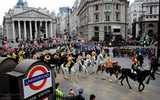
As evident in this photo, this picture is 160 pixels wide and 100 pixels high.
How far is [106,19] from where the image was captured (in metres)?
70.7

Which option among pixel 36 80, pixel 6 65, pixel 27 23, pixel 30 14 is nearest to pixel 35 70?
pixel 36 80

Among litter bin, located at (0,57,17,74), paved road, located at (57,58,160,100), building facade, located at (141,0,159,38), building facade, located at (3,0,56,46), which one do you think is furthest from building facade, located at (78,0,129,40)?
litter bin, located at (0,57,17,74)

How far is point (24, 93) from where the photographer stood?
255 inches

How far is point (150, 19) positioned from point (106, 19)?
16.9 metres

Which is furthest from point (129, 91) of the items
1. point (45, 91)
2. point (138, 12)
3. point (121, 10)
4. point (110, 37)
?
point (138, 12)

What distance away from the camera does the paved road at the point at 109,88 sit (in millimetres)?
15053

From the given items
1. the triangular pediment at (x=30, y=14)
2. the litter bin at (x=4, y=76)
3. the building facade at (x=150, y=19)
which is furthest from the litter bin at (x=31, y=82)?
the triangular pediment at (x=30, y=14)

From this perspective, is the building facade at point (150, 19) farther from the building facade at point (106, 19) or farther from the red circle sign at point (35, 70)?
the red circle sign at point (35, 70)

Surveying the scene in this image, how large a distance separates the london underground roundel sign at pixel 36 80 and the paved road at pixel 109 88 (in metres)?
8.30

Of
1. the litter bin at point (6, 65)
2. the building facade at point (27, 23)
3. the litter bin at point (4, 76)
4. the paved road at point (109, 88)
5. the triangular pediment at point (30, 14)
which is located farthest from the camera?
the building facade at point (27, 23)

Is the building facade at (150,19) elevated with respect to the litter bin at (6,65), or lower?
elevated

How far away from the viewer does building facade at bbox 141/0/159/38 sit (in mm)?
77250

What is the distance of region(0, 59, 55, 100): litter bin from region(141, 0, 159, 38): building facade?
231 ft

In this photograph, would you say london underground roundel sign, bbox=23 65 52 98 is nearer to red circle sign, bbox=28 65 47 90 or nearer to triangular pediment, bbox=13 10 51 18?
red circle sign, bbox=28 65 47 90
